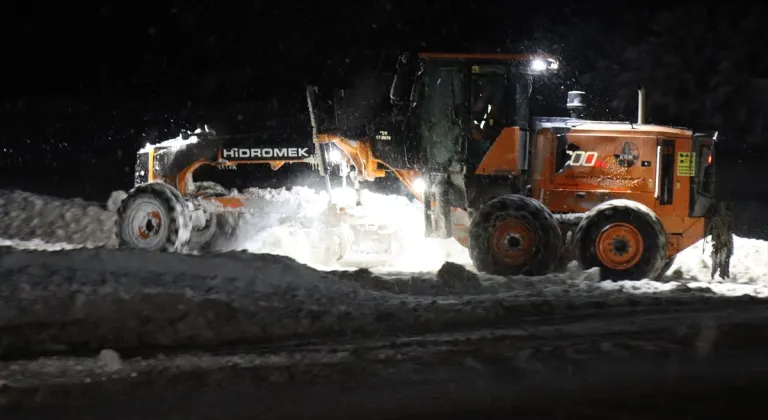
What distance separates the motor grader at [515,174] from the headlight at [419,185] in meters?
0.02

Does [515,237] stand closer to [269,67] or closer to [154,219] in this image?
[154,219]

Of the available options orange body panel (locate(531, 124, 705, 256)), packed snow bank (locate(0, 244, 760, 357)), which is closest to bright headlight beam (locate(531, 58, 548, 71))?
orange body panel (locate(531, 124, 705, 256))

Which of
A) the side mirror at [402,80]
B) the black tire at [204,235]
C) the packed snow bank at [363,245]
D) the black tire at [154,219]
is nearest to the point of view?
the side mirror at [402,80]

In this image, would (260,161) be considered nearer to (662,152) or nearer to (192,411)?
(662,152)

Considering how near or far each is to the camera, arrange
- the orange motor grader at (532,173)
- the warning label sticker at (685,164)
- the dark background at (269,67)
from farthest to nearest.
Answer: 1. the dark background at (269,67)
2. the warning label sticker at (685,164)
3. the orange motor grader at (532,173)

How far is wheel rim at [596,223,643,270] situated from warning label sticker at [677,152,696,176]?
1.25 m

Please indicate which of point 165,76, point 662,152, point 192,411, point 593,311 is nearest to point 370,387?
point 192,411

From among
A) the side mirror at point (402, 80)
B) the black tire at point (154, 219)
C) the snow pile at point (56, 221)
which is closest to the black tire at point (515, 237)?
the side mirror at point (402, 80)

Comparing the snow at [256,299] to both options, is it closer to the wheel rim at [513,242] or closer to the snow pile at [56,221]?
the wheel rim at [513,242]

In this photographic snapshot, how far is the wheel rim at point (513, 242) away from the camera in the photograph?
1223 centimetres

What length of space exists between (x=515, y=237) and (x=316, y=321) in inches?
163

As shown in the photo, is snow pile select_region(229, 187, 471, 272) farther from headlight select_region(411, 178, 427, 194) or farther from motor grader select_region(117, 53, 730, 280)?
headlight select_region(411, 178, 427, 194)

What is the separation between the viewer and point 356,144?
550 inches

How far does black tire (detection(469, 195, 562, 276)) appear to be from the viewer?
12156mm
